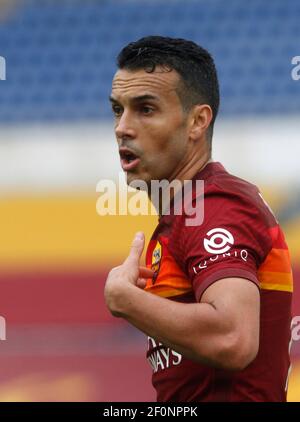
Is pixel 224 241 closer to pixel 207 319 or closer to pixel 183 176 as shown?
pixel 207 319

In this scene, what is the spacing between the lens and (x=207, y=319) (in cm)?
179

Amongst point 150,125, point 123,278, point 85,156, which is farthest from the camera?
point 85,156

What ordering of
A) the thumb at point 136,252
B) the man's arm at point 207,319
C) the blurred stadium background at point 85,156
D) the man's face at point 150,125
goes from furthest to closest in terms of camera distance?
the blurred stadium background at point 85,156
the man's face at point 150,125
the thumb at point 136,252
the man's arm at point 207,319

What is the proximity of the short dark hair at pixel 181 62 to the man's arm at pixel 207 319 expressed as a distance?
634 millimetres

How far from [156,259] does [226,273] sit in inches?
12.8

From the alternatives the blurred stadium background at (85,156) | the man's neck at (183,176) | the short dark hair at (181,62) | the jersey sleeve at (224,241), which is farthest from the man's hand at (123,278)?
the blurred stadium background at (85,156)

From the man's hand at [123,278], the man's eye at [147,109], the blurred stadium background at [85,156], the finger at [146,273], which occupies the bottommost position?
the man's hand at [123,278]

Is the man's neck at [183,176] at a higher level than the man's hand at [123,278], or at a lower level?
higher

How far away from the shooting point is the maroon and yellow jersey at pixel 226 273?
6.17 feet

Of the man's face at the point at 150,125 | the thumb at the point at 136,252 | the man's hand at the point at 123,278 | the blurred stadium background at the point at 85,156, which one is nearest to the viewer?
the man's hand at the point at 123,278

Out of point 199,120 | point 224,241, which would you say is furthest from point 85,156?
point 224,241

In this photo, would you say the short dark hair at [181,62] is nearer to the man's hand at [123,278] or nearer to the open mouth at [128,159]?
the open mouth at [128,159]

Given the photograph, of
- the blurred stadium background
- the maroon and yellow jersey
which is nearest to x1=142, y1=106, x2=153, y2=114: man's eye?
the maroon and yellow jersey

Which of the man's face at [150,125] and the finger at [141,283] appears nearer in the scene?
the finger at [141,283]
